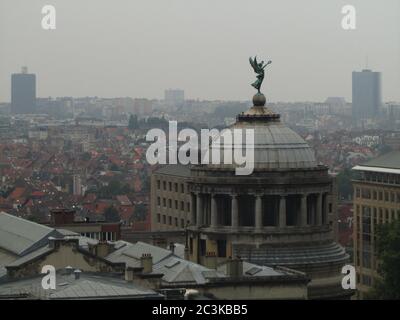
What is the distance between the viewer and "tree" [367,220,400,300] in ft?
245

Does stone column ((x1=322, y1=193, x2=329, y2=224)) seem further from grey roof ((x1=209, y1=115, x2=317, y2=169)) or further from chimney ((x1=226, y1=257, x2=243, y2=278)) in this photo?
chimney ((x1=226, y1=257, x2=243, y2=278))

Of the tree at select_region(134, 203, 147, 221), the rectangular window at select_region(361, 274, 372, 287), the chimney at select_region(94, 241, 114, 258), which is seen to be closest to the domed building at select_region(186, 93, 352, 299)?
the chimney at select_region(94, 241, 114, 258)

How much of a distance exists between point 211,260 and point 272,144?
5407 millimetres

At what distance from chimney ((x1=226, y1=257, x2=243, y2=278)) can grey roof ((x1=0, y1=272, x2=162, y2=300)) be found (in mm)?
5345

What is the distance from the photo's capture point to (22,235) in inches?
2931

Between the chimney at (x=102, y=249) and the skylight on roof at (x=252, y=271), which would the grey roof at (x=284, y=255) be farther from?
the skylight on roof at (x=252, y=271)

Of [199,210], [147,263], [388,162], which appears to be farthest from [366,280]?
[147,263]

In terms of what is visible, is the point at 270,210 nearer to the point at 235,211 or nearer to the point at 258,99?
the point at 235,211

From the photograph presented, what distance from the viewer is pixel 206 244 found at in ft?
232

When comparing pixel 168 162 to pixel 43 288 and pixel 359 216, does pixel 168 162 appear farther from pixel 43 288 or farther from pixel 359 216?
pixel 43 288

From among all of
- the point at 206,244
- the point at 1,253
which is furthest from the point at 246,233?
the point at 1,253

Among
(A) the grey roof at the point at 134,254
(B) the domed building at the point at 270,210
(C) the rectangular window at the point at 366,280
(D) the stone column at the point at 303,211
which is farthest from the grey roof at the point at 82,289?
(C) the rectangular window at the point at 366,280

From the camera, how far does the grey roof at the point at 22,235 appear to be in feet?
228
